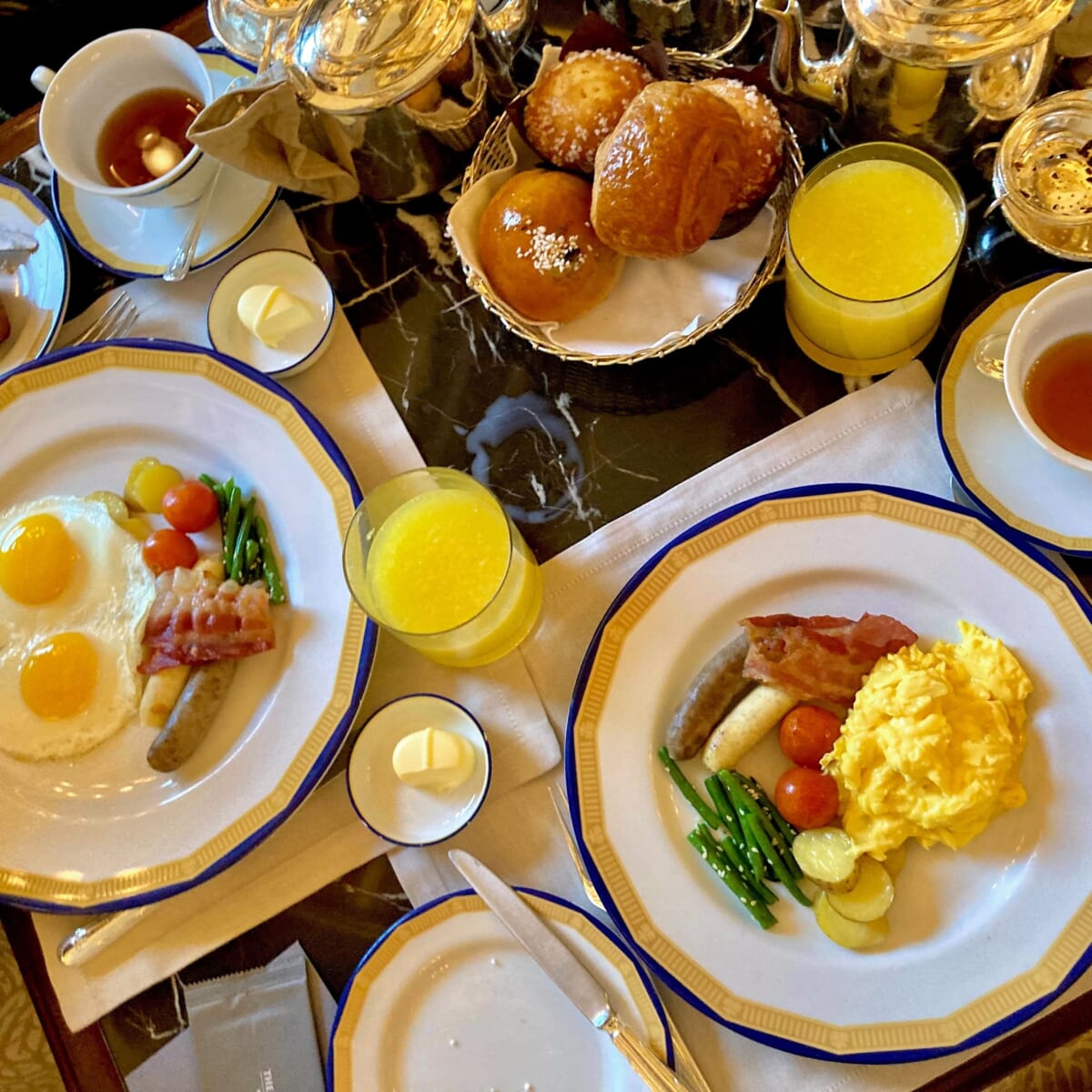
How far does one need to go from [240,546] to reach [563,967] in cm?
98

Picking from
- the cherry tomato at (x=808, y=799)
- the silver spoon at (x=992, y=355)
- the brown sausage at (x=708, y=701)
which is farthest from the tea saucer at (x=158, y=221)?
the cherry tomato at (x=808, y=799)

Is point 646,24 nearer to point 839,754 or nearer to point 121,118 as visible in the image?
point 121,118

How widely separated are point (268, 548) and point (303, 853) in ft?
1.91

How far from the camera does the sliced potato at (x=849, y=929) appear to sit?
5.10 feet

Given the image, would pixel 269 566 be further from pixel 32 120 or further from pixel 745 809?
pixel 32 120

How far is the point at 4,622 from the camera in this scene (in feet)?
6.56

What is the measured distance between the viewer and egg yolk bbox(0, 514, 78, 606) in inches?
78.2

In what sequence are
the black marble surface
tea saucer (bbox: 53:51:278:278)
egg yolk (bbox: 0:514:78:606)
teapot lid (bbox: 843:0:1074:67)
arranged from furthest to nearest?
tea saucer (bbox: 53:51:278:278) < egg yolk (bbox: 0:514:78:606) < the black marble surface < teapot lid (bbox: 843:0:1074:67)

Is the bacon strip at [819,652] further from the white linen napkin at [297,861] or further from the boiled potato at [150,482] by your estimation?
the boiled potato at [150,482]

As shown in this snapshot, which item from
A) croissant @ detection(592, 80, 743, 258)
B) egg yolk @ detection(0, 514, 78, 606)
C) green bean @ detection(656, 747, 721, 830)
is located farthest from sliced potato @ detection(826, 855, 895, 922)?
egg yolk @ detection(0, 514, 78, 606)

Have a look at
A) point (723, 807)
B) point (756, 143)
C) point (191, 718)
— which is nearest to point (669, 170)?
point (756, 143)

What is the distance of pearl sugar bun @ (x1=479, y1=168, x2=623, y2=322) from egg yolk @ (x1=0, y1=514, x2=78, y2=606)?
1.03 m

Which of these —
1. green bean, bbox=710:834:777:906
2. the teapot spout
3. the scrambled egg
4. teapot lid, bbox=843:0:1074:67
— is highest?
teapot lid, bbox=843:0:1074:67

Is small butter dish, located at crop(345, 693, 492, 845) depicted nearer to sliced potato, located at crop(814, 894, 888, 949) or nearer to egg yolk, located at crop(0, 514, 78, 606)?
sliced potato, located at crop(814, 894, 888, 949)
